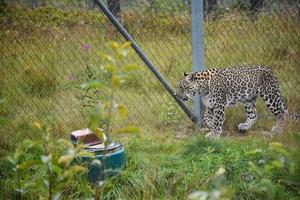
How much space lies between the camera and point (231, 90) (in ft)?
23.3

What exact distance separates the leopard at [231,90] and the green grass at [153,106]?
0.82ft

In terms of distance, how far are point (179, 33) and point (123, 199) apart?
175 inches

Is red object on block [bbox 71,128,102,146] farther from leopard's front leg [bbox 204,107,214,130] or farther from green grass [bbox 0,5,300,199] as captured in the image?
leopard's front leg [bbox 204,107,214,130]

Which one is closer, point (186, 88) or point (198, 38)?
point (198, 38)

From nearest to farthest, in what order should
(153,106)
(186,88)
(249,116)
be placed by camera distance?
(186,88) < (249,116) < (153,106)

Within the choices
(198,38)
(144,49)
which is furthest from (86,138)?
(144,49)

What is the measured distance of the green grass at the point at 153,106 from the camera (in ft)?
15.7

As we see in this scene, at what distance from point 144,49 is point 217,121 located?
86.8 inches

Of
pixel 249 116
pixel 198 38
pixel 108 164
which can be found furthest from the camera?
pixel 249 116

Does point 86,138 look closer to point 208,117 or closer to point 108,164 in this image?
point 108,164

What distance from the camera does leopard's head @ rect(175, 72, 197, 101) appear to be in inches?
273

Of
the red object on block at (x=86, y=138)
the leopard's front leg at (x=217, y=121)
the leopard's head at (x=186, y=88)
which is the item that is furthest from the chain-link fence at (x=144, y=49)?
the red object on block at (x=86, y=138)

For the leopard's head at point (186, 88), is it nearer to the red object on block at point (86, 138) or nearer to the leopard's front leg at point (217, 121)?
the leopard's front leg at point (217, 121)

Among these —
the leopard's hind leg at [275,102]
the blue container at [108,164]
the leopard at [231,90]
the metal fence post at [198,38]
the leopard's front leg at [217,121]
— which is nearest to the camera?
the blue container at [108,164]
